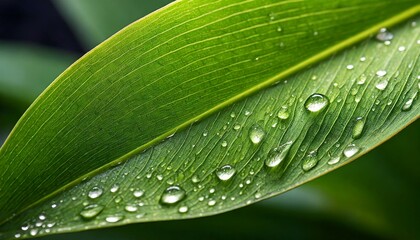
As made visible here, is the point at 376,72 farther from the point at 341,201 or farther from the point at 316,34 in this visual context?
the point at 341,201

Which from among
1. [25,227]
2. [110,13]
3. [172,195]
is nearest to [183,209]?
[172,195]

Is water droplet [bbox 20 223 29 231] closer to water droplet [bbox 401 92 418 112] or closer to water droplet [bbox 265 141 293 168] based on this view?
water droplet [bbox 265 141 293 168]

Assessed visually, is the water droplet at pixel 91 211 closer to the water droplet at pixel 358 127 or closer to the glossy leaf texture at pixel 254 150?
the glossy leaf texture at pixel 254 150

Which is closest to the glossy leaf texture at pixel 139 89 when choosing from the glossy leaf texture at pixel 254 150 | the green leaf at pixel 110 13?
the glossy leaf texture at pixel 254 150

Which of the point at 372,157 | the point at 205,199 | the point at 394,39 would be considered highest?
the point at 372,157

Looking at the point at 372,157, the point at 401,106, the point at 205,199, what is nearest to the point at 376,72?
the point at 401,106

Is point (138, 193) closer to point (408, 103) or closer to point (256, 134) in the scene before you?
point (256, 134)
